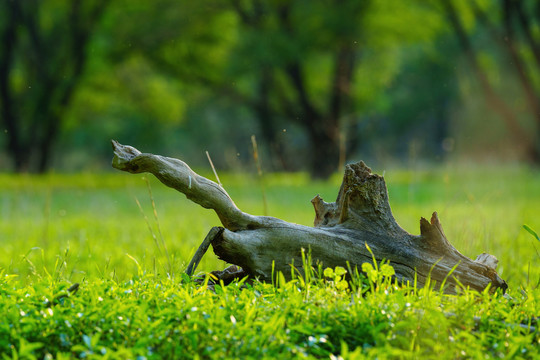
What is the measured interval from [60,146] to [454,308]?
36.6 metres

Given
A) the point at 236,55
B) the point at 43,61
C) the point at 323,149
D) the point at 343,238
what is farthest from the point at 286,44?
the point at 343,238

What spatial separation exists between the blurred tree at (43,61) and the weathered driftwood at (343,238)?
16893 mm

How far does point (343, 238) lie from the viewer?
10.1ft

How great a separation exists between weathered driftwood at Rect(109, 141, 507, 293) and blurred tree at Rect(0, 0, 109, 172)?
1689 centimetres

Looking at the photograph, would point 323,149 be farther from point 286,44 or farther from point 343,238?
point 343,238

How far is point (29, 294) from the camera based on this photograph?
253cm

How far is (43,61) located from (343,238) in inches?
757

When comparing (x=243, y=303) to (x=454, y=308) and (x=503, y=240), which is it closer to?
(x=454, y=308)

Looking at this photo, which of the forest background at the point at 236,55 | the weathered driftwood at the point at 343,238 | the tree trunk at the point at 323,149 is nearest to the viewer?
the weathered driftwood at the point at 343,238

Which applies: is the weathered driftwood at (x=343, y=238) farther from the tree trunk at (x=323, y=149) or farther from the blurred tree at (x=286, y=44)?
the tree trunk at (x=323, y=149)

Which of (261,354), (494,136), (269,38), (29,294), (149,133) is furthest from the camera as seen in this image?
(494,136)

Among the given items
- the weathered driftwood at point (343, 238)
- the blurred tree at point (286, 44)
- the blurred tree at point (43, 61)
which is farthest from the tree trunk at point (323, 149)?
the weathered driftwood at point (343, 238)

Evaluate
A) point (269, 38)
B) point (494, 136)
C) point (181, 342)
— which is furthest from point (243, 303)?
point (494, 136)

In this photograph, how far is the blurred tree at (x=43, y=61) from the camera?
1902 centimetres
